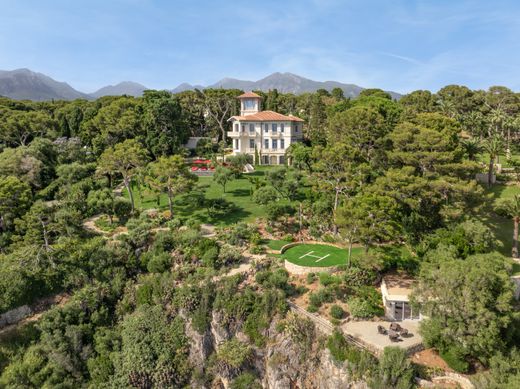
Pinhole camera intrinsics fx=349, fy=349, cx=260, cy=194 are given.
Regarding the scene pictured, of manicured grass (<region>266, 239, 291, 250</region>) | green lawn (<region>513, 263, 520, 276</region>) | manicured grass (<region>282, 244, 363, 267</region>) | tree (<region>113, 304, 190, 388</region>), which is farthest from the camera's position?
manicured grass (<region>266, 239, 291, 250</region>)

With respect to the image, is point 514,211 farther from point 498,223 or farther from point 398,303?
point 398,303

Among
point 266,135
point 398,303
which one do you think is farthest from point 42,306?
point 266,135

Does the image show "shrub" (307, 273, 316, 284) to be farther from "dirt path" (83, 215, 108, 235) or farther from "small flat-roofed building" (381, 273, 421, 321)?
"dirt path" (83, 215, 108, 235)

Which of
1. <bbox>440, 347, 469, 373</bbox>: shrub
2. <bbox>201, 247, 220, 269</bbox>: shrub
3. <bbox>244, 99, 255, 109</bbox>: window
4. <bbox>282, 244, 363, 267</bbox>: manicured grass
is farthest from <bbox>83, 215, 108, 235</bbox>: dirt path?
<bbox>244, 99, 255, 109</bbox>: window

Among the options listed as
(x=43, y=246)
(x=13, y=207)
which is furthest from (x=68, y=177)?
(x=43, y=246)

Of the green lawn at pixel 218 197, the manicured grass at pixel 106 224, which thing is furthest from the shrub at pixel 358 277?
the manicured grass at pixel 106 224
